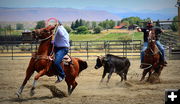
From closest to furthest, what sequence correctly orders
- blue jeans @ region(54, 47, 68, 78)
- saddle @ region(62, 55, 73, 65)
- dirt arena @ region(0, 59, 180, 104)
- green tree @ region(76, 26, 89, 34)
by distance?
dirt arena @ region(0, 59, 180, 104)
blue jeans @ region(54, 47, 68, 78)
saddle @ region(62, 55, 73, 65)
green tree @ region(76, 26, 89, 34)

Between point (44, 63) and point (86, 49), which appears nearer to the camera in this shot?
point (44, 63)

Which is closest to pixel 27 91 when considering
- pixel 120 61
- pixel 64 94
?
pixel 64 94

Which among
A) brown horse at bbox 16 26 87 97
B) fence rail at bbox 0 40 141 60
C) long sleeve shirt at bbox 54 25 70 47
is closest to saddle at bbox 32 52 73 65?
brown horse at bbox 16 26 87 97

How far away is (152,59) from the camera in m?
12.0

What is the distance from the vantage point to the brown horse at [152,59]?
11.9 metres

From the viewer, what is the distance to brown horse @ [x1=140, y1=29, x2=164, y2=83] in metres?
11.9

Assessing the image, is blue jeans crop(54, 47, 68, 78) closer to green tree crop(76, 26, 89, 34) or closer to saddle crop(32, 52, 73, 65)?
saddle crop(32, 52, 73, 65)

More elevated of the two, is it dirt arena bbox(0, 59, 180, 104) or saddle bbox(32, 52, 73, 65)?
saddle bbox(32, 52, 73, 65)

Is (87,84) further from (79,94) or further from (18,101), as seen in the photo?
(18,101)

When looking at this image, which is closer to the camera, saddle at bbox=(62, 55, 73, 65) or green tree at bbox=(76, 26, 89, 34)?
saddle at bbox=(62, 55, 73, 65)

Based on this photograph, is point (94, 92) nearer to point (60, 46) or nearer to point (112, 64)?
point (60, 46)

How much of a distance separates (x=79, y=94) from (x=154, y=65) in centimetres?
358

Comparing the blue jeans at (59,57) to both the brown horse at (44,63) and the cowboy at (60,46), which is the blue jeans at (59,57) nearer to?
the cowboy at (60,46)

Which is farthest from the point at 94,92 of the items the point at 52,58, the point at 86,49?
the point at 86,49
